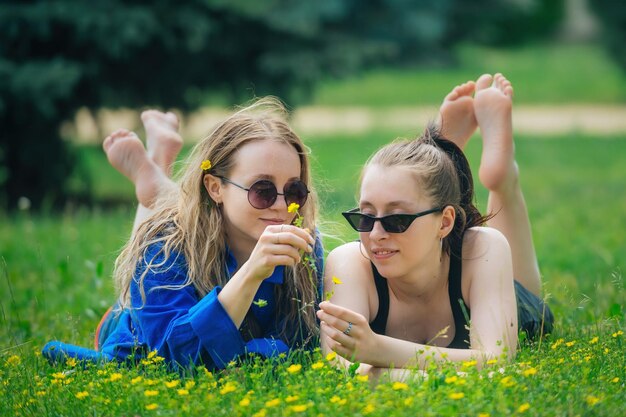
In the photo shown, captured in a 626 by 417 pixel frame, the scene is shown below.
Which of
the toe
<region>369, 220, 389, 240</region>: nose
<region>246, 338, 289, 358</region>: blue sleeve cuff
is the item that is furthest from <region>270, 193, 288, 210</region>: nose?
the toe

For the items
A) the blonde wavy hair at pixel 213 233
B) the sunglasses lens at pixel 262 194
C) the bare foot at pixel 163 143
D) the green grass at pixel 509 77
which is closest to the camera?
the sunglasses lens at pixel 262 194

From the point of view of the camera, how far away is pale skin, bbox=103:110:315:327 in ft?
10.8

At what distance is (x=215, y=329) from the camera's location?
3445 millimetres

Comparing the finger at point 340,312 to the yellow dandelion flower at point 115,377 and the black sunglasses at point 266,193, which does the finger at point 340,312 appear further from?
the yellow dandelion flower at point 115,377

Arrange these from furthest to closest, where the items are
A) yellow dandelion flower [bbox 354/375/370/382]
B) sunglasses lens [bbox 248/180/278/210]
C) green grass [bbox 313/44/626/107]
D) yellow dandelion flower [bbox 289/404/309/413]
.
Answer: green grass [bbox 313/44/626/107]
sunglasses lens [bbox 248/180/278/210]
yellow dandelion flower [bbox 354/375/370/382]
yellow dandelion flower [bbox 289/404/309/413]

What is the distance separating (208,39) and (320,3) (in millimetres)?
1310

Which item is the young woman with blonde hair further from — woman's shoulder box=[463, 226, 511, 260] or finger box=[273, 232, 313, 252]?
woman's shoulder box=[463, 226, 511, 260]

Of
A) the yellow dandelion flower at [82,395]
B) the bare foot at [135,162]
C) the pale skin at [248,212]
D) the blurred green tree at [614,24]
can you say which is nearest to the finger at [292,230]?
the pale skin at [248,212]

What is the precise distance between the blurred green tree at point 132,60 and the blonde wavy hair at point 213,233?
4.63 m

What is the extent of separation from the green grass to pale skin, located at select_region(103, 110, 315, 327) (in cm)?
1292

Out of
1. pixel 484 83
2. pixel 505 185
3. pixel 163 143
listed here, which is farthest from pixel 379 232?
pixel 163 143

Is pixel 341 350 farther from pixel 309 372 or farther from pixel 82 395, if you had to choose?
pixel 82 395

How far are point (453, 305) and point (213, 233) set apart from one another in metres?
1.00

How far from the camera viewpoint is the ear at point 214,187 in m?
3.87
